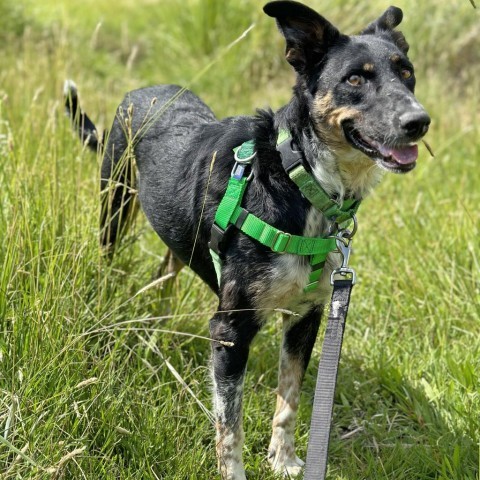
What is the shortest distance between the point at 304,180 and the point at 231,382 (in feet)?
2.76

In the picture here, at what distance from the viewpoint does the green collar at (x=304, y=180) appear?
280 centimetres

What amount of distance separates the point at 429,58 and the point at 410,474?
16.7ft

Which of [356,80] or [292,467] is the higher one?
[356,80]

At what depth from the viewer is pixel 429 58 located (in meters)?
7.20

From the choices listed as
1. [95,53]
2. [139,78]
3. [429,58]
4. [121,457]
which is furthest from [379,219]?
[95,53]

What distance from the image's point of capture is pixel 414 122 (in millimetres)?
2555

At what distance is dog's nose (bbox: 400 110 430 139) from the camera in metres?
2.55

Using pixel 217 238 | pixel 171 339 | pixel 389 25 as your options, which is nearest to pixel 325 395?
pixel 217 238

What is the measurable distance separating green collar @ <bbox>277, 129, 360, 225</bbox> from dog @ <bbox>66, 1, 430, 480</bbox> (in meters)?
0.03

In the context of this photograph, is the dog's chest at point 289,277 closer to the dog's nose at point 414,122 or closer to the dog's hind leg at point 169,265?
the dog's nose at point 414,122

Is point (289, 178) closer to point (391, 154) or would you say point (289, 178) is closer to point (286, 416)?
point (391, 154)

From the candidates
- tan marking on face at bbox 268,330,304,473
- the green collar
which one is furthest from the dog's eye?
tan marking on face at bbox 268,330,304,473

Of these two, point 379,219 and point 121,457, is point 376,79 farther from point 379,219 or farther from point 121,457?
point 379,219

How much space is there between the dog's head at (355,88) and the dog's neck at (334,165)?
31 mm
